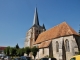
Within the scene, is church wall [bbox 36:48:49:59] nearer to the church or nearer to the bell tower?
the church

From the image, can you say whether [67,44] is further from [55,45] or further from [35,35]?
[35,35]

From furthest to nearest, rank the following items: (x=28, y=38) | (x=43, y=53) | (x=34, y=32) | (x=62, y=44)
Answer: (x=28, y=38), (x=34, y=32), (x=43, y=53), (x=62, y=44)

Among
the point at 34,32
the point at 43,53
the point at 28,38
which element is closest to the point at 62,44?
the point at 43,53

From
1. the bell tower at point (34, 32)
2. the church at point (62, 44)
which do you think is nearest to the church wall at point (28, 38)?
the bell tower at point (34, 32)

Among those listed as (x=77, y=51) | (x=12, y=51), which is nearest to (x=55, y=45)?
(x=77, y=51)

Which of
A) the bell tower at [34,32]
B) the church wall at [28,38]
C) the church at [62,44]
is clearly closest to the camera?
the church at [62,44]

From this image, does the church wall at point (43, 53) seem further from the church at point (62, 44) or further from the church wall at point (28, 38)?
the church wall at point (28, 38)

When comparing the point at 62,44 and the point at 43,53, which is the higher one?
the point at 62,44

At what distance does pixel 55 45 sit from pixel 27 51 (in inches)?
411

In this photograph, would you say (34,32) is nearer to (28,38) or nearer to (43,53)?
(28,38)

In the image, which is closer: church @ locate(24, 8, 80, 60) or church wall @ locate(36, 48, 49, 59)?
church @ locate(24, 8, 80, 60)

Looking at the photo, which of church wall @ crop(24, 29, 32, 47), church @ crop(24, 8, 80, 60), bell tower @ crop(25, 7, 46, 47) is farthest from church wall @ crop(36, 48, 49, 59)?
church wall @ crop(24, 29, 32, 47)

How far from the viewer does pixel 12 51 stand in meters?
48.4

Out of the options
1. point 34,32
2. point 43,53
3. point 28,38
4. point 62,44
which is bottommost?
point 43,53
